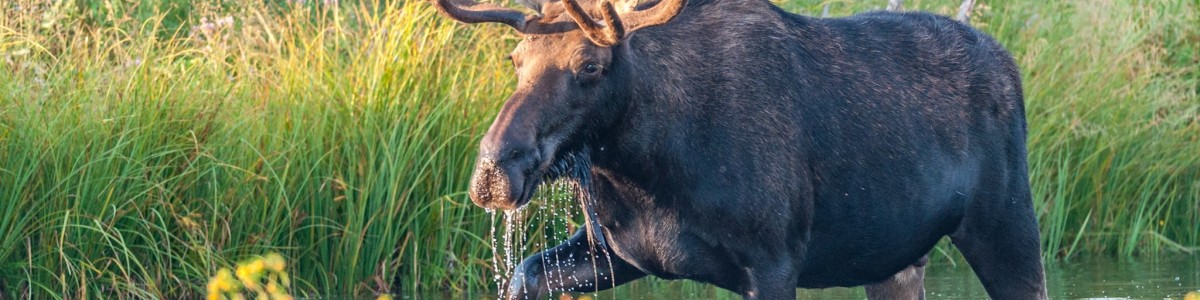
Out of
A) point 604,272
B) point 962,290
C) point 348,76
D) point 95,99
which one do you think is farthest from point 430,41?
point 604,272

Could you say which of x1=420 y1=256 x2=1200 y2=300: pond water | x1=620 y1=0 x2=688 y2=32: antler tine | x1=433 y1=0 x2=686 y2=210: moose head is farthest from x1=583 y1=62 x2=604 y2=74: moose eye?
x1=420 y1=256 x2=1200 y2=300: pond water

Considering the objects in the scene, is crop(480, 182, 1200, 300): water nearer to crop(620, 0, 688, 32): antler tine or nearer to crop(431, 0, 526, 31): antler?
crop(431, 0, 526, 31): antler

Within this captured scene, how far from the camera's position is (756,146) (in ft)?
18.5

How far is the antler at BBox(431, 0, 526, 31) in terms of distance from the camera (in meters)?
5.32

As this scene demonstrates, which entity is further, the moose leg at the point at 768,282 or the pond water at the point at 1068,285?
the pond water at the point at 1068,285

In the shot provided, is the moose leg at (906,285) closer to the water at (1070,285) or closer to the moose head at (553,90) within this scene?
the water at (1070,285)

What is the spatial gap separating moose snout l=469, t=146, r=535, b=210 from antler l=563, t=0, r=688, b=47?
15.8 inches

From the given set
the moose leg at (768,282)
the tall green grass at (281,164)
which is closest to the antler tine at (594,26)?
the moose leg at (768,282)

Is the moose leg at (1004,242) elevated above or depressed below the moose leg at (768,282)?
below

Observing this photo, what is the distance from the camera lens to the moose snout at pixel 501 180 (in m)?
4.93

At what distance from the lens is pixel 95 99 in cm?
848

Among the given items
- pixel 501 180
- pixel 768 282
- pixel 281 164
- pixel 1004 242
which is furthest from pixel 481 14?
pixel 281 164

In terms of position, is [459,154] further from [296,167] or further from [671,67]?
[671,67]

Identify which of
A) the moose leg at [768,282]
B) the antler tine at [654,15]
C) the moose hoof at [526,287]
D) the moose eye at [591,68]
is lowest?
the moose hoof at [526,287]
